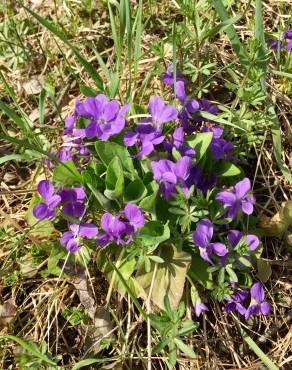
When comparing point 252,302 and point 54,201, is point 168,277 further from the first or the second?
point 54,201

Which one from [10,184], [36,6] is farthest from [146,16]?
[10,184]

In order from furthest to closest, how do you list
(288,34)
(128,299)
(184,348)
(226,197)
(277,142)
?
(288,34)
(277,142)
(128,299)
(226,197)
(184,348)

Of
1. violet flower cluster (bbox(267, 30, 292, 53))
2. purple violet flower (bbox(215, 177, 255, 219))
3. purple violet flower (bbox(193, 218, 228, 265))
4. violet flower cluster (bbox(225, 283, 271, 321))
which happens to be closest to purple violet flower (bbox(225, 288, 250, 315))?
violet flower cluster (bbox(225, 283, 271, 321))

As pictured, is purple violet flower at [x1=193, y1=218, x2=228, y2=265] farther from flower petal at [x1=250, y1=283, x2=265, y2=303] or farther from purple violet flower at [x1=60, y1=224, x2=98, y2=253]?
purple violet flower at [x1=60, y1=224, x2=98, y2=253]

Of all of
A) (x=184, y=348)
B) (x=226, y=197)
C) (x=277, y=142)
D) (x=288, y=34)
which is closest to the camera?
(x=184, y=348)

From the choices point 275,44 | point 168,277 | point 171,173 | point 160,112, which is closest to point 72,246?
point 168,277

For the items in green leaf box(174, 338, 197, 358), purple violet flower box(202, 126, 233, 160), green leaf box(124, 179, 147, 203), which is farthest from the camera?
purple violet flower box(202, 126, 233, 160)

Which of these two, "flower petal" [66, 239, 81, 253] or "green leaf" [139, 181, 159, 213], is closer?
"green leaf" [139, 181, 159, 213]

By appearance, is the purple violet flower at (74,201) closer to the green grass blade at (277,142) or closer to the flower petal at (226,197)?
the flower petal at (226,197)
